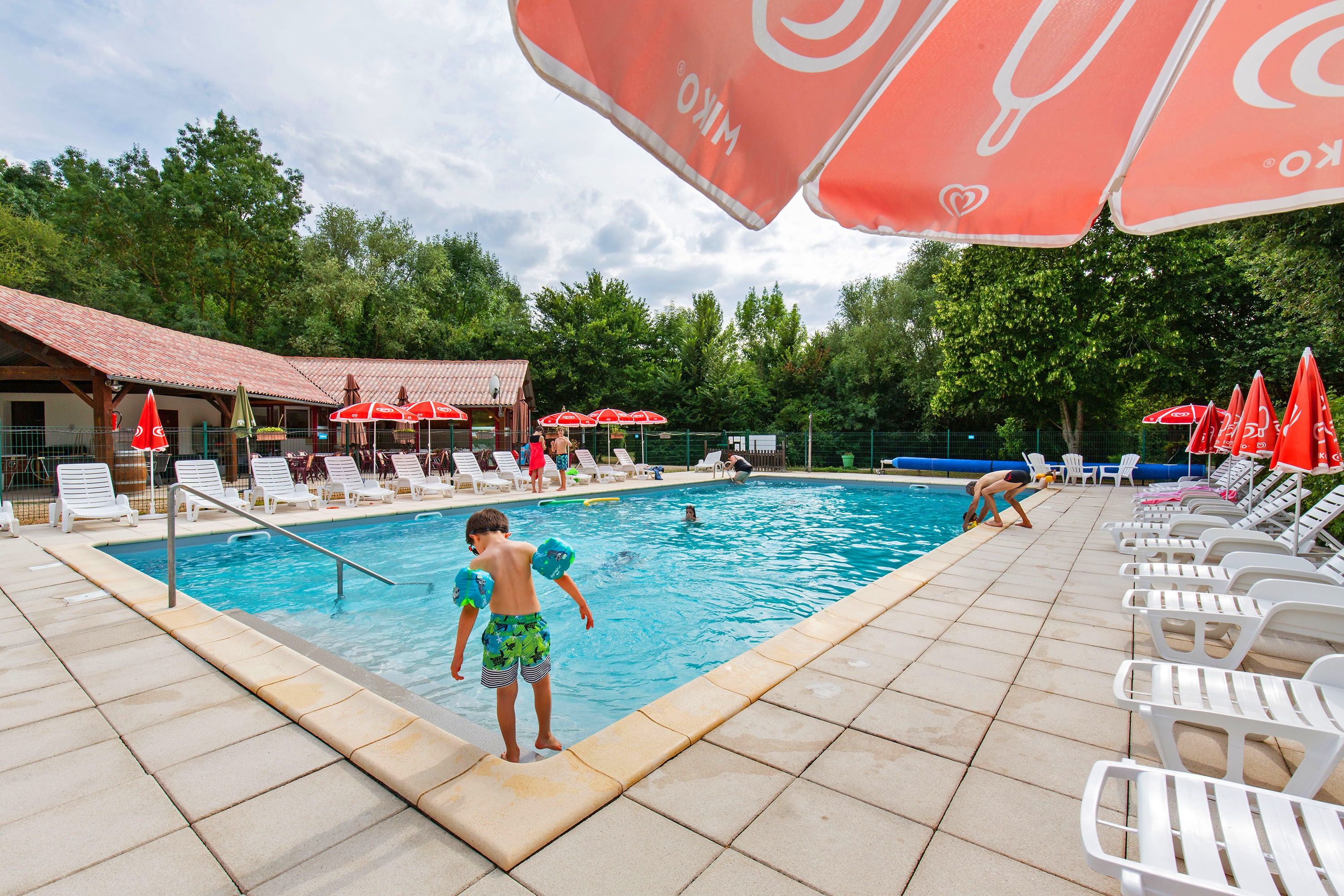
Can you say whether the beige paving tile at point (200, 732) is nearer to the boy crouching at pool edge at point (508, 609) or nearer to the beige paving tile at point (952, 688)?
the boy crouching at pool edge at point (508, 609)

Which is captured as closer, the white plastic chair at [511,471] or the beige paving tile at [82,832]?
the beige paving tile at [82,832]

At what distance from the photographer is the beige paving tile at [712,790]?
2.02 metres

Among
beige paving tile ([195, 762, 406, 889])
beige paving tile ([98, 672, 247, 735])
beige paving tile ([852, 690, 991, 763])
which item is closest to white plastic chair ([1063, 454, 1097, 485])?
beige paving tile ([852, 690, 991, 763])

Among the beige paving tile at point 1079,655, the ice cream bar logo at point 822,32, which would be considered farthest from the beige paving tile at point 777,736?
the ice cream bar logo at point 822,32

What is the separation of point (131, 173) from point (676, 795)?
44.8 metres

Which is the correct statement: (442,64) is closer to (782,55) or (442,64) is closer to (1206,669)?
(782,55)

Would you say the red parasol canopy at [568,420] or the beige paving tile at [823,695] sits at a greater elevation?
the red parasol canopy at [568,420]

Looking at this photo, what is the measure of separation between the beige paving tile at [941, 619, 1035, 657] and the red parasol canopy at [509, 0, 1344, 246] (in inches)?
104

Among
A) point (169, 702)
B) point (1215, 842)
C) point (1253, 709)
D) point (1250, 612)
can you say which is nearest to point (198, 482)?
point (169, 702)

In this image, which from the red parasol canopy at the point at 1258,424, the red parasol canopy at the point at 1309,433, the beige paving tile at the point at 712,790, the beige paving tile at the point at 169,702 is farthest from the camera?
the red parasol canopy at the point at 1258,424

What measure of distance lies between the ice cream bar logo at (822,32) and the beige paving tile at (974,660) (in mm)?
3259

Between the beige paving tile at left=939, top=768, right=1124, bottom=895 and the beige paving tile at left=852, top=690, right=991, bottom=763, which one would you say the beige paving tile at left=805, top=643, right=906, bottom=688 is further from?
the beige paving tile at left=939, top=768, right=1124, bottom=895

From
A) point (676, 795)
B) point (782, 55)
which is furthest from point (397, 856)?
point (782, 55)

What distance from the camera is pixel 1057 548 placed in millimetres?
6961
